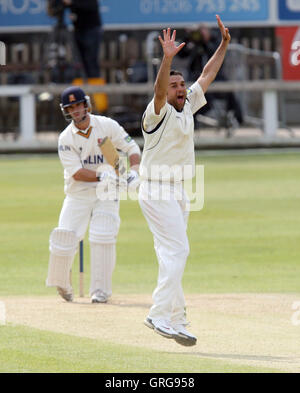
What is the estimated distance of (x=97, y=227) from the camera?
1070 centimetres

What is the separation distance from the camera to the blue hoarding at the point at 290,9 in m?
28.6

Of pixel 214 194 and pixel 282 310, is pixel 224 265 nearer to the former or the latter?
pixel 282 310

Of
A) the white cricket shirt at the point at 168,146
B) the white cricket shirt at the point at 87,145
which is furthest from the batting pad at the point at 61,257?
the white cricket shirt at the point at 168,146

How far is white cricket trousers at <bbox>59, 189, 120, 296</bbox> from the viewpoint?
10.7m

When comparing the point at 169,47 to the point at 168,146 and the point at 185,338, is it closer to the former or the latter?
the point at 168,146

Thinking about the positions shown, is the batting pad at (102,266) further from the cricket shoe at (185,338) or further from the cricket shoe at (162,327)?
the cricket shoe at (185,338)

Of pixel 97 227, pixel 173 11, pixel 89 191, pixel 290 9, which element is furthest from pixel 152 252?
pixel 290 9

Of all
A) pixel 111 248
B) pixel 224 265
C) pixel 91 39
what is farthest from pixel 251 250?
pixel 91 39

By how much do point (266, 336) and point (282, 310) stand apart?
4.07 feet

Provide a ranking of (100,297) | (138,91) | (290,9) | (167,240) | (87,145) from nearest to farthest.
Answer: (167,240)
(100,297)
(87,145)
(138,91)
(290,9)

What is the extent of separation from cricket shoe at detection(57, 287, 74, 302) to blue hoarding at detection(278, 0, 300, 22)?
62.9 ft

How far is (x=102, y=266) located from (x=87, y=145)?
114 cm

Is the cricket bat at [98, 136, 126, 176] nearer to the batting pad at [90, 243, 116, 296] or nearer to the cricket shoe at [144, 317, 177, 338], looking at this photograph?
the batting pad at [90, 243, 116, 296]

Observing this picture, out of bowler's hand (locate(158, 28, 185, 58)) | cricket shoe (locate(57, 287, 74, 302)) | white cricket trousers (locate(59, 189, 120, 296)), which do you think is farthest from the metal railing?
bowler's hand (locate(158, 28, 185, 58))
